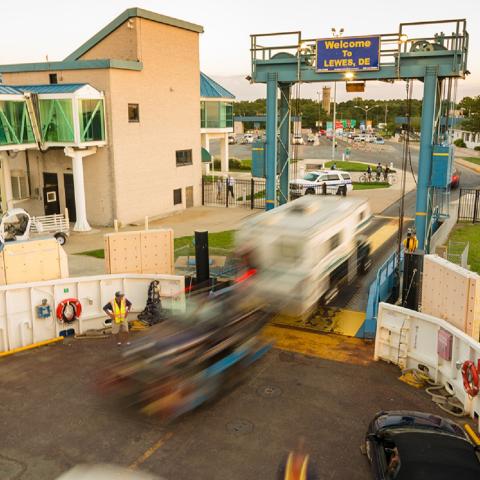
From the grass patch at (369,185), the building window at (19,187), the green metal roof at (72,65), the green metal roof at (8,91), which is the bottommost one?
the grass patch at (369,185)

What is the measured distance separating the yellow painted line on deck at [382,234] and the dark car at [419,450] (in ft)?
52.2

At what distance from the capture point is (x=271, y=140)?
21.8 m

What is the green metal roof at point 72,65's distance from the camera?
97.1 ft

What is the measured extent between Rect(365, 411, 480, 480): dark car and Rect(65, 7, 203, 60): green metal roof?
28029mm

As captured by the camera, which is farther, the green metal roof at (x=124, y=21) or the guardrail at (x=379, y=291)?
the green metal roof at (x=124, y=21)

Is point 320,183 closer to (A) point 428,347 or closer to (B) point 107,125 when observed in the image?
(B) point 107,125

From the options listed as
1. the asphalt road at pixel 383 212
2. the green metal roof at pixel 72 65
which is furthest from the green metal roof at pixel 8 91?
the asphalt road at pixel 383 212

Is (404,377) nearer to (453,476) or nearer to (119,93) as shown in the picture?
(453,476)

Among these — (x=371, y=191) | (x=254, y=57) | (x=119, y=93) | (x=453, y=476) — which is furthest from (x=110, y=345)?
(x=371, y=191)

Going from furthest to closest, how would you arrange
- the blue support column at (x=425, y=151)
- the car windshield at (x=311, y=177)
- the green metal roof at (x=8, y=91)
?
1. the car windshield at (x=311, y=177)
2. the green metal roof at (x=8, y=91)
3. the blue support column at (x=425, y=151)

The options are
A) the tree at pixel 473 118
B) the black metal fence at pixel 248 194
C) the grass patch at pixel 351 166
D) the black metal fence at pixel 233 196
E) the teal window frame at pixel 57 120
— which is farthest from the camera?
the tree at pixel 473 118

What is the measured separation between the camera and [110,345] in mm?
14789

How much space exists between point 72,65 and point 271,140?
14.6m

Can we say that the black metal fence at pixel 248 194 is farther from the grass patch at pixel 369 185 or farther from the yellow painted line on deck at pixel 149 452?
the yellow painted line on deck at pixel 149 452
